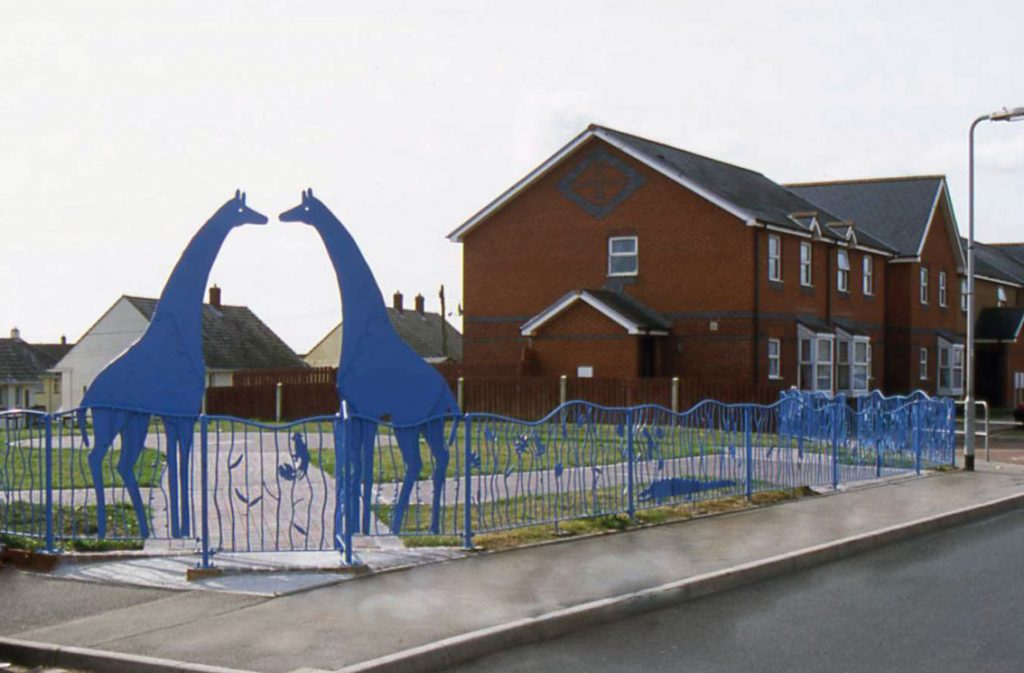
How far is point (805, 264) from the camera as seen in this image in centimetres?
3969

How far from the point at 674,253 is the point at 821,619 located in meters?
28.4

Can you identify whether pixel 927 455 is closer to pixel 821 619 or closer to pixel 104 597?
pixel 821 619

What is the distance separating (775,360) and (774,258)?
3.12 meters

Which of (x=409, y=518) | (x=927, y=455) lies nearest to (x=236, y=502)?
(x=409, y=518)

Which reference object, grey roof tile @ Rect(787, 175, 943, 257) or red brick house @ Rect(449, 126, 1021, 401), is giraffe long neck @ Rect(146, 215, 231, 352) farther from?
grey roof tile @ Rect(787, 175, 943, 257)

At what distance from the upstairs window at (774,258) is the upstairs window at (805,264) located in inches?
63.0

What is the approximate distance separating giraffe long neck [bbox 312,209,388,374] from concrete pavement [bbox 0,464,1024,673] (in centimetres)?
290

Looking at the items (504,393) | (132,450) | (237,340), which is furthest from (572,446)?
(237,340)

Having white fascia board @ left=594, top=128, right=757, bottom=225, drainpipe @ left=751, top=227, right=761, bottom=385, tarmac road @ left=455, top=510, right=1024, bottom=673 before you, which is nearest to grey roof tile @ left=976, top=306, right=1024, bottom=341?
drainpipe @ left=751, top=227, right=761, bottom=385

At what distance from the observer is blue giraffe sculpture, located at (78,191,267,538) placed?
12.1 meters

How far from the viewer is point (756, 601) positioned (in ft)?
34.7

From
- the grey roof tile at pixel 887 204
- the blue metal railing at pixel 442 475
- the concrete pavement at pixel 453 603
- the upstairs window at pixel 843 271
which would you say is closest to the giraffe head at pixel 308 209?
Answer: the blue metal railing at pixel 442 475

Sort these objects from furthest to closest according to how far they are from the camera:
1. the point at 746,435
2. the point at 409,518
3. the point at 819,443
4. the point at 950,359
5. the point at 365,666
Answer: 1. the point at 950,359
2. the point at 819,443
3. the point at 746,435
4. the point at 409,518
5. the point at 365,666

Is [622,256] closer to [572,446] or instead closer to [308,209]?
[572,446]
